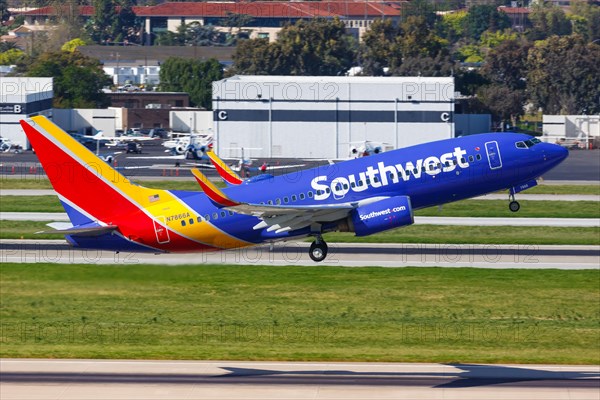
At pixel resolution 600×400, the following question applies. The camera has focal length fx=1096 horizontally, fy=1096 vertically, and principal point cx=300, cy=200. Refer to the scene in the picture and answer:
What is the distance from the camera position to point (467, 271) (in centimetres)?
9719

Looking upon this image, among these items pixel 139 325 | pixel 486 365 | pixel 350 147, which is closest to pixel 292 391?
pixel 486 365

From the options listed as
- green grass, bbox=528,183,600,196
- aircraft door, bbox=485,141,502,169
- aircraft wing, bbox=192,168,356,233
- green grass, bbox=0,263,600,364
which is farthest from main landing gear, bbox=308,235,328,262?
green grass, bbox=528,183,600,196

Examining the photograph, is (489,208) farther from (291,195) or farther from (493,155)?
(291,195)

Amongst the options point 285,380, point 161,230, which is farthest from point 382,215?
point 285,380

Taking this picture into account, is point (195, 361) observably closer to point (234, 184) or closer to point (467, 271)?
point (234, 184)

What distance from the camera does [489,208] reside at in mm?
128375

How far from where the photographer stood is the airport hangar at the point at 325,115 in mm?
168625

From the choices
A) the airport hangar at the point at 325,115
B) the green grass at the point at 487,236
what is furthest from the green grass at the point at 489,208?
the airport hangar at the point at 325,115

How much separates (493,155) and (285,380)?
2213cm

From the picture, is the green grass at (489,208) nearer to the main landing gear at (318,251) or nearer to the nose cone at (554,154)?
the nose cone at (554,154)

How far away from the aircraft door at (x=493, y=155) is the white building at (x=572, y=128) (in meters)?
138

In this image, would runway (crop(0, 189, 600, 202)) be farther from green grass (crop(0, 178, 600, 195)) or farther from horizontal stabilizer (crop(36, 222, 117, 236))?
horizontal stabilizer (crop(36, 222, 117, 236))

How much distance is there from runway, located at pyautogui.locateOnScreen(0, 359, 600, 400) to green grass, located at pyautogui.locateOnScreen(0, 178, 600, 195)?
62441 mm

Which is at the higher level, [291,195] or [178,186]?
[291,195]
